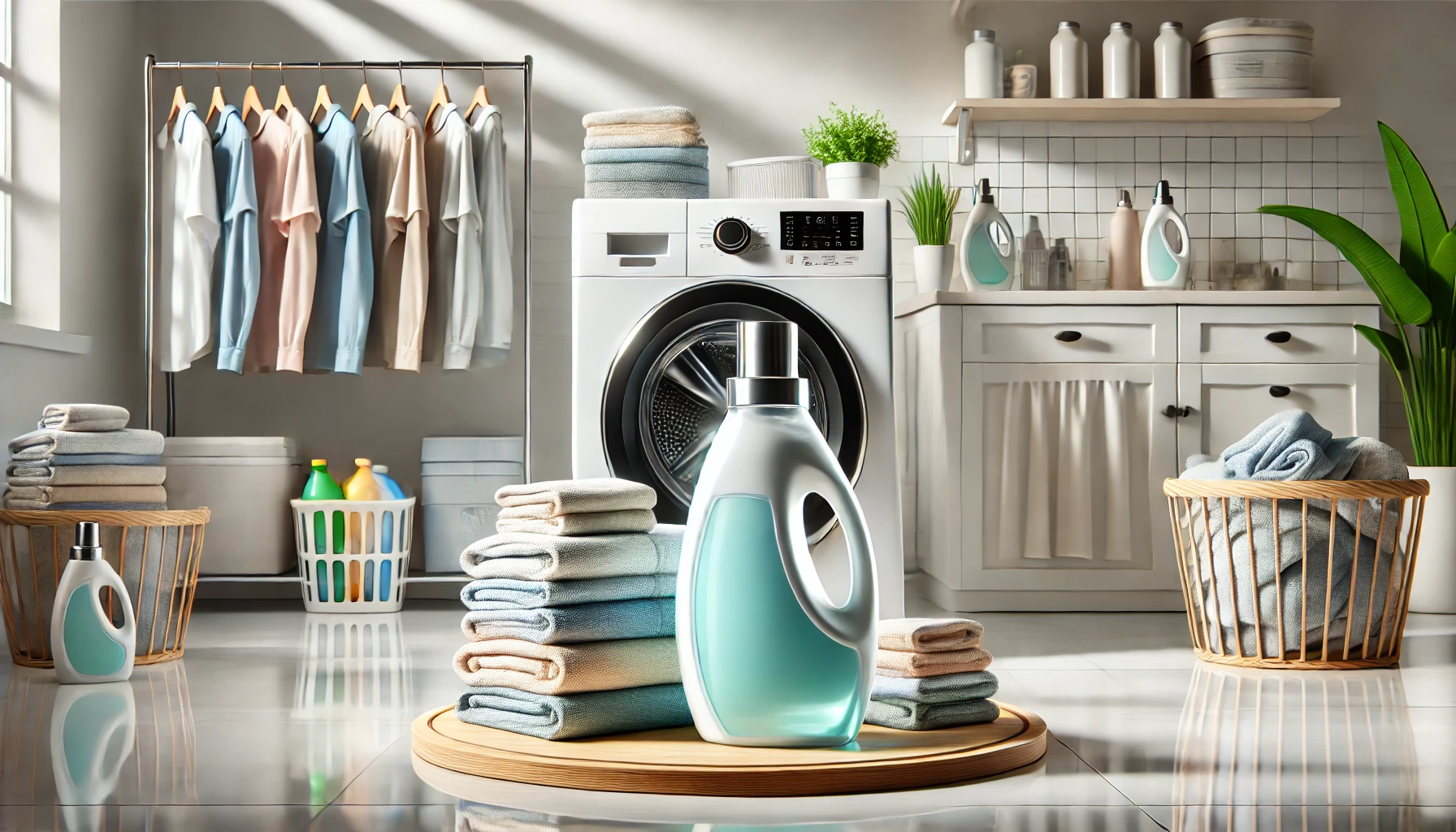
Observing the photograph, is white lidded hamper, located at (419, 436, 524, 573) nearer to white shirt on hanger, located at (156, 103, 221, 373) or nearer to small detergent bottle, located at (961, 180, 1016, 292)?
white shirt on hanger, located at (156, 103, 221, 373)

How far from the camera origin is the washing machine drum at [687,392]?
2.37m

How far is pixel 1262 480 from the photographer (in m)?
2.19

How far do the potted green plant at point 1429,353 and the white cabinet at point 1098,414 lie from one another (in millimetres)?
122

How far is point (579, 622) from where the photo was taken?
1316 mm

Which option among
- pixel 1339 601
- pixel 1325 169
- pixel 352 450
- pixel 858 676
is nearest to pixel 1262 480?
pixel 1339 601

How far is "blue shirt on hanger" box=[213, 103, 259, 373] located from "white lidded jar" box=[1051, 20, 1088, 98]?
6.88 ft

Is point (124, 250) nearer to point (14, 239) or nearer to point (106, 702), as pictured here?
point (14, 239)

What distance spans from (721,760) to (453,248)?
2246 mm

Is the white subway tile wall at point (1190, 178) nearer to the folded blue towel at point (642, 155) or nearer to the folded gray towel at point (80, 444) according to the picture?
the folded blue towel at point (642, 155)

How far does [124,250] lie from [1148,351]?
8.73 feet

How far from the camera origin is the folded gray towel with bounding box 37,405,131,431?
2.31 metres

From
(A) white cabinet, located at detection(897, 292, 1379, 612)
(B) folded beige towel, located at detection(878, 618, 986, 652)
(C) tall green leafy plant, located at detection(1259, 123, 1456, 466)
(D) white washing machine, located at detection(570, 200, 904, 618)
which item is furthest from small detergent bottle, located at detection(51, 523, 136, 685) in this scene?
(C) tall green leafy plant, located at detection(1259, 123, 1456, 466)

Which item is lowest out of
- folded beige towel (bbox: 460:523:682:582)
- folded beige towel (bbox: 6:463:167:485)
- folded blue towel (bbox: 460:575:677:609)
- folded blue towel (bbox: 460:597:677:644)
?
folded blue towel (bbox: 460:597:677:644)

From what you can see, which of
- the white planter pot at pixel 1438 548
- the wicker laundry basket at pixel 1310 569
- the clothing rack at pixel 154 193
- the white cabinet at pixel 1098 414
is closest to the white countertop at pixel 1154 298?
the white cabinet at pixel 1098 414
